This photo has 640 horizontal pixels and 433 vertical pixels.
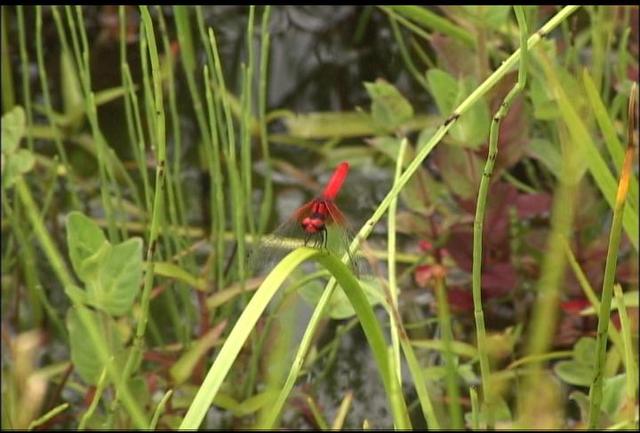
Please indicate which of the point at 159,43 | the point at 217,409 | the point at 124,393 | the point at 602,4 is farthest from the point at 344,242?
the point at 159,43

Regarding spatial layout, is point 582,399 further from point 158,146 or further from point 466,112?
point 158,146

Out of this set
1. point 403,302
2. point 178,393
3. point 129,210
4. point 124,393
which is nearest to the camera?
point 124,393

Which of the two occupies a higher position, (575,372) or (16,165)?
(16,165)

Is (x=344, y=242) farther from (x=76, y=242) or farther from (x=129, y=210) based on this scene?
(x=129, y=210)

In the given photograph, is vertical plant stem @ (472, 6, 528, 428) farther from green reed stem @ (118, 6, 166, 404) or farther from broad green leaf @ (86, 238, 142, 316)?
broad green leaf @ (86, 238, 142, 316)

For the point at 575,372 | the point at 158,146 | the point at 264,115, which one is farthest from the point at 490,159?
the point at 264,115

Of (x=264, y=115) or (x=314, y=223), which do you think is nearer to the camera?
(x=314, y=223)

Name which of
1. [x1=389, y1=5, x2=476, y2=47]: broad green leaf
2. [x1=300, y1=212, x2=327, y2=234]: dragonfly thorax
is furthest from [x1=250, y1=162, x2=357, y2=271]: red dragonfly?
[x1=389, y1=5, x2=476, y2=47]: broad green leaf

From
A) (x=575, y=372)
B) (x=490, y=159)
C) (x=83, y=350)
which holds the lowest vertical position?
(x=575, y=372)
